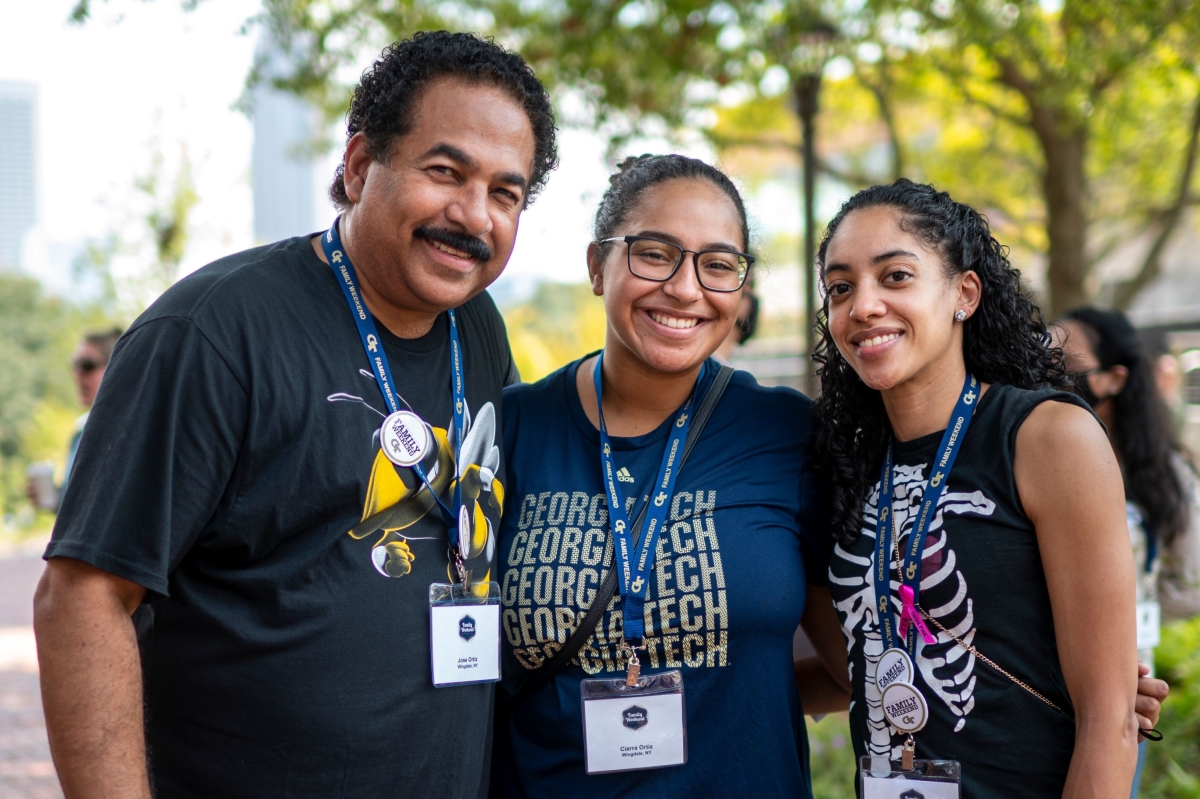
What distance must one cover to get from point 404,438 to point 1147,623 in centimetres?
309

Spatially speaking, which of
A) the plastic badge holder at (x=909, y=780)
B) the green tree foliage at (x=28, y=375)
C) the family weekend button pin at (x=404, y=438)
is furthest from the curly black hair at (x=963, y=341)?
the green tree foliage at (x=28, y=375)

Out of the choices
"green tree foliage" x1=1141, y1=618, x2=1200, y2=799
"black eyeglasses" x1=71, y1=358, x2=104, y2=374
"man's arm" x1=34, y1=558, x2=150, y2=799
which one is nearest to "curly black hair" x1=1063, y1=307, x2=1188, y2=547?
"green tree foliage" x1=1141, y1=618, x2=1200, y2=799

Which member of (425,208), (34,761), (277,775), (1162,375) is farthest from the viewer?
(34,761)

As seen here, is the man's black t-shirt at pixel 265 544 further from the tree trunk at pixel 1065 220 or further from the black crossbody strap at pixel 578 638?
the tree trunk at pixel 1065 220

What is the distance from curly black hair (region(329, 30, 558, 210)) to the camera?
2.13 metres

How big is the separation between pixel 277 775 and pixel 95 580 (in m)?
0.52

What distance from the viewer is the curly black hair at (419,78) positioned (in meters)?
2.13

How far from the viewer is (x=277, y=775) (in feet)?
6.07

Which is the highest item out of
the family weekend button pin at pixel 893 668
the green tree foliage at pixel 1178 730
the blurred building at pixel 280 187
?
the blurred building at pixel 280 187

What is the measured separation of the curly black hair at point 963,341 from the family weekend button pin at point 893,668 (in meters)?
0.29

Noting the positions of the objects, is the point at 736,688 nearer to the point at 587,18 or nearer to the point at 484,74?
the point at 484,74

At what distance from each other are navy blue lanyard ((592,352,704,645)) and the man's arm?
1061mm

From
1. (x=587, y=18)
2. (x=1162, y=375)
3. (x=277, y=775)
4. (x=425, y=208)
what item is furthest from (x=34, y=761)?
(x=1162, y=375)

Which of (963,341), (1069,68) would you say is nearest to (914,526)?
(963,341)
